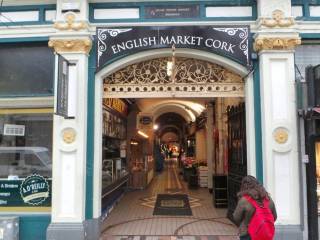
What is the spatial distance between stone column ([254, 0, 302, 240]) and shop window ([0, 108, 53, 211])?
427 centimetres

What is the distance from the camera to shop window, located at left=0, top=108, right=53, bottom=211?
738 centimetres

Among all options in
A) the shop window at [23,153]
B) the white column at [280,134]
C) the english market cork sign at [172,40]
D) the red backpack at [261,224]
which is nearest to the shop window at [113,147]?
the shop window at [23,153]

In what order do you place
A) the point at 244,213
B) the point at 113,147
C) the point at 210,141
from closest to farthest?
the point at 244,213 → the point at 113,147 → the point at 210,141

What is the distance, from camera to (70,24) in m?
7.21

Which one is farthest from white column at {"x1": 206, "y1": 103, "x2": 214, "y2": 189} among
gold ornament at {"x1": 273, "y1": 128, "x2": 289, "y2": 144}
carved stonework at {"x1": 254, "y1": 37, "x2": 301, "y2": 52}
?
gold ornament at {"x1": 273, "y1": 128, "x2": 289, "y2": 144}

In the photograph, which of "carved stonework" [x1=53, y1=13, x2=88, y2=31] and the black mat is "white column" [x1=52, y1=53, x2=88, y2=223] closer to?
"carved stonework" [x1=53, y1=13, x2=88, y2=31]

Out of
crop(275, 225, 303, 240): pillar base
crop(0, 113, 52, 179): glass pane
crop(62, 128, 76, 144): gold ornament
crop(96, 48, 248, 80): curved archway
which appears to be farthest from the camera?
crop(0, 113, 52, 179): glass pane

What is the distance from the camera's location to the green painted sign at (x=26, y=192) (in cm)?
733

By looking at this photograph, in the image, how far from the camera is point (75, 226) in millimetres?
6871

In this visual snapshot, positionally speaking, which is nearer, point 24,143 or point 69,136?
point 69,136

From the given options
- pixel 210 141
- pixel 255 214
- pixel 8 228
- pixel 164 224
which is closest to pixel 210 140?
pixel 210 141

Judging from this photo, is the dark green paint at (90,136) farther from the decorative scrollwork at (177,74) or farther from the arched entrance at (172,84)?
the decorative scrollwork at (177,74)

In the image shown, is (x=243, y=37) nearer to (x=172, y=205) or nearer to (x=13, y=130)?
A: (x=13, y=130)

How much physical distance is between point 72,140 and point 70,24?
2244mm
